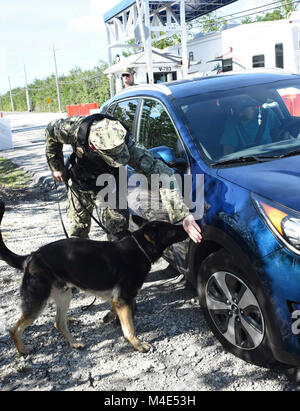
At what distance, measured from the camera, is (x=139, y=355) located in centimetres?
298

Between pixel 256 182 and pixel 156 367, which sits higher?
pixel 256 182

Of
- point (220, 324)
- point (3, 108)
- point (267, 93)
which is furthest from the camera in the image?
point (3, 108)

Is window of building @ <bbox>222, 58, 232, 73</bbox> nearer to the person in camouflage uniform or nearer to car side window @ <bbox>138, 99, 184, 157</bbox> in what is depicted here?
car side window @ <bbox>138, 99, 184, 157</bbox>

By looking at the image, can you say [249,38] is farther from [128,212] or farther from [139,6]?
[128,212]

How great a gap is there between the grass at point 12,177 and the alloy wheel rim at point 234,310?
7454mm

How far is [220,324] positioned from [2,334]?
1803 millimetres

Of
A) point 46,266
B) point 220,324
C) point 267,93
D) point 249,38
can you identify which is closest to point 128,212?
point 46,266

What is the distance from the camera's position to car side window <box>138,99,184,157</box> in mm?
3269

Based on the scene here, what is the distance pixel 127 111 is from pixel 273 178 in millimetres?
2161

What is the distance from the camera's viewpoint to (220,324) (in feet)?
9.14

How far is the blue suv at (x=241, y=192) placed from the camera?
86.7 inches

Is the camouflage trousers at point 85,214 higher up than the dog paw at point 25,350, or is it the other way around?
the camouflage trousers at point 85,214

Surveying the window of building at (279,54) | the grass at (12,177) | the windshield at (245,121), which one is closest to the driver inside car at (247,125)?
the windshield at (245,121)

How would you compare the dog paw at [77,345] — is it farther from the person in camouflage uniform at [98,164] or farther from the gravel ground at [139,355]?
the person in camouflage uniform at [98,164]
